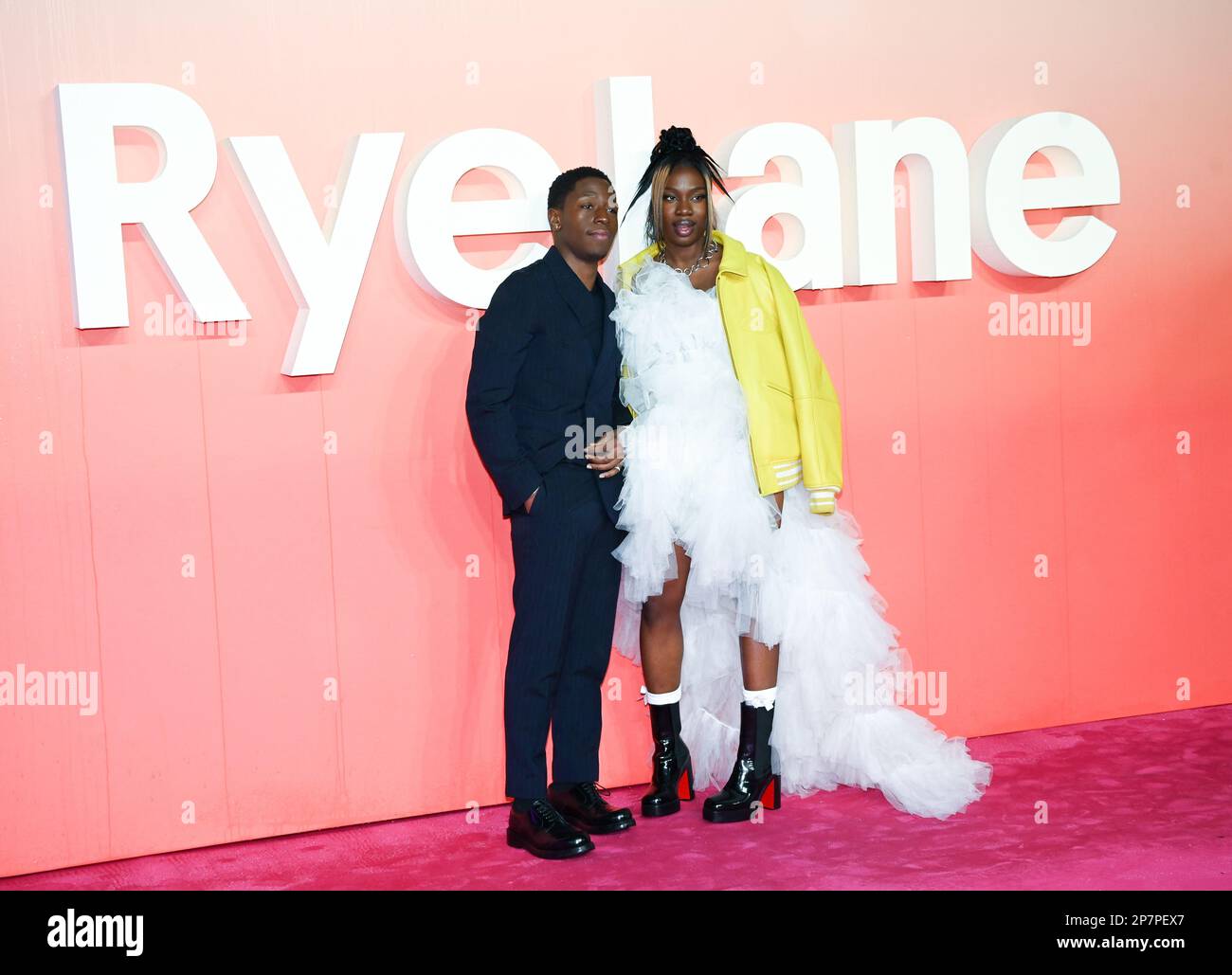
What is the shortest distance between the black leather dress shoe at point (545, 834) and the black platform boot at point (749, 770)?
1.23 feet

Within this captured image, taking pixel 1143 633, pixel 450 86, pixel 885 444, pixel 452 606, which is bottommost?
pixel 1143 633

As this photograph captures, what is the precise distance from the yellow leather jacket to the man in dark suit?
0.57ft

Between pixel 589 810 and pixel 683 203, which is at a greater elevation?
pixel 683 203

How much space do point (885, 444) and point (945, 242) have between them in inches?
23.9

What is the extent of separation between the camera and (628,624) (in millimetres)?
3420

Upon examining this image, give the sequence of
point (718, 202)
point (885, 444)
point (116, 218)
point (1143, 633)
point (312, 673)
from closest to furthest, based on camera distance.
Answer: point (116, 218) < point (312, 673) < point (718, 202) < point (885, 444) < point (1143, 633)

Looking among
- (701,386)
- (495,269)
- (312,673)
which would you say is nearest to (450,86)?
(495,269)

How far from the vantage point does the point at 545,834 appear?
3.03 meters

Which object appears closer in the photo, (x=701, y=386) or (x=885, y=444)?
(x=701, y=386)

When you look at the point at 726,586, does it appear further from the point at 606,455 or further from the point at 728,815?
the point at 728,815

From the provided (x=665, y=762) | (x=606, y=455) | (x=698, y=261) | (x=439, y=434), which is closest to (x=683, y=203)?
(x=698, y=261)

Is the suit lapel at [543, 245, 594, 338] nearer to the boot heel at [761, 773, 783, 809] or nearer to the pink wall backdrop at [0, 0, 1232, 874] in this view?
the pink wall backdrop at [0, 0, 1232, 874]

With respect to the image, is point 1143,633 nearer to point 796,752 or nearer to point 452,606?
point 796,752

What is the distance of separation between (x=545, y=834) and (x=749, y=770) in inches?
22.2
